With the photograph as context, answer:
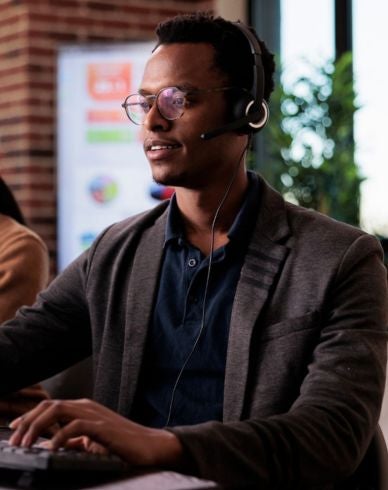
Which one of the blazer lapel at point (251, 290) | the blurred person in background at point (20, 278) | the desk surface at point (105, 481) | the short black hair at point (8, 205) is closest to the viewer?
the desk surface at point (105, 481)

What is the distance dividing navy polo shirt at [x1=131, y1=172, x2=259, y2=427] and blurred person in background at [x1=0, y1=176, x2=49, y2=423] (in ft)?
1.94

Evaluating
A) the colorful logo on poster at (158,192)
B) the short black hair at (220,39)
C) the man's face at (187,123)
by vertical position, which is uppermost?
the short black hair at (220,39)

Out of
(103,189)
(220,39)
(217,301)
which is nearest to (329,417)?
(217,301)

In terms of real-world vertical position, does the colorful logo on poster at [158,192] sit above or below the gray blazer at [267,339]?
below

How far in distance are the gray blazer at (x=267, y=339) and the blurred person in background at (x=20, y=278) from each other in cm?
37

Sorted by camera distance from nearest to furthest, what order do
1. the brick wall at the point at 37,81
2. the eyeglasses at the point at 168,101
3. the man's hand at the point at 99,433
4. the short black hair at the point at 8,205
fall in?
the man's hand at the point at 99,433 → the eyeglasses at the point at 168,101 → the short black hair at the point at 8,205 → the brick wall at the point at 37,81

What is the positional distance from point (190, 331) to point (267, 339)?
146mm

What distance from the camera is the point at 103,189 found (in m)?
5.45

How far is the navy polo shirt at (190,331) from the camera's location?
5.76 ft

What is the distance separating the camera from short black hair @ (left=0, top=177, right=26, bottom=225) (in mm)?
2715

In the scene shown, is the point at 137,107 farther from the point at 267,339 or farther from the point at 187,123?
the point at 267,339

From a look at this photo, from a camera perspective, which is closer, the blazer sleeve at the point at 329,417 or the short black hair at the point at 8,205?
the blazer sleeve at the point at 329,417

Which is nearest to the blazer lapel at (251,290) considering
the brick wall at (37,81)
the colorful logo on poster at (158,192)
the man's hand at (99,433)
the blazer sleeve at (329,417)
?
the blazer sleeve at (329,417)

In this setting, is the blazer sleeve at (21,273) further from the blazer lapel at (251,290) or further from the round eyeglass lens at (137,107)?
the blazer lapel at (251,290)
